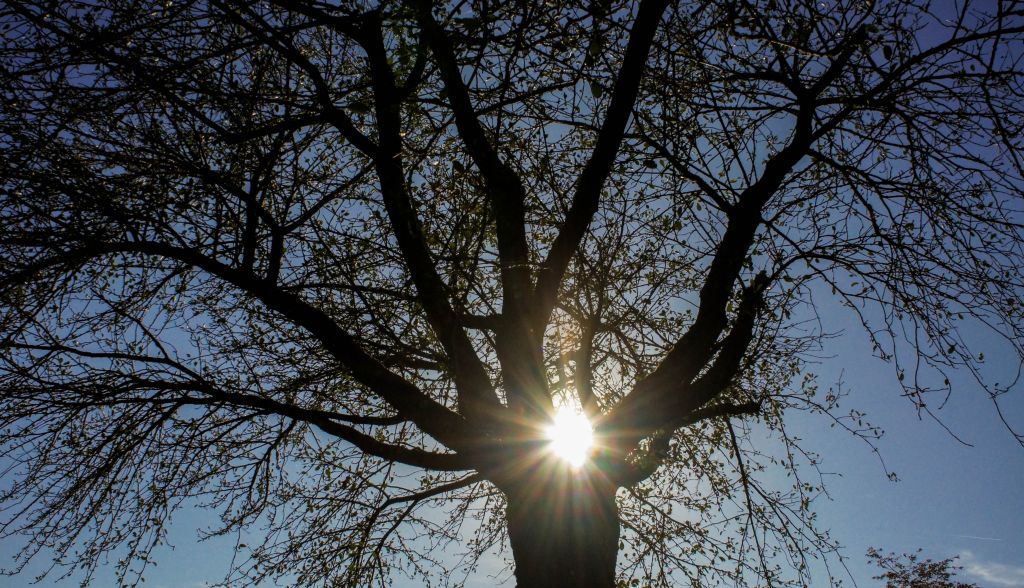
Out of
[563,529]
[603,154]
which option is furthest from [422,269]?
[563,529]

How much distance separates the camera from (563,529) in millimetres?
5594

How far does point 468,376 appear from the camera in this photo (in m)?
→ 6.04

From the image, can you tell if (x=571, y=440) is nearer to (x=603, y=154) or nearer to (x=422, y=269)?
(x=422, y=269)

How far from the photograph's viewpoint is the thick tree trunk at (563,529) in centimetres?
546

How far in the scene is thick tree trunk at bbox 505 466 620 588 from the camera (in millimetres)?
5465

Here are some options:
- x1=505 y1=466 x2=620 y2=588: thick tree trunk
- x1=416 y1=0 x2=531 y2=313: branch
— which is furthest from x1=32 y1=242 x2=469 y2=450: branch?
x1=416 y1=0 x2=531 y2=313: branch

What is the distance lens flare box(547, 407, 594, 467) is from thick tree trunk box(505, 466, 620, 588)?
0.18m

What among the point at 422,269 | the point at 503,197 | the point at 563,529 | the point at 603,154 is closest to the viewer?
the point at 563,529

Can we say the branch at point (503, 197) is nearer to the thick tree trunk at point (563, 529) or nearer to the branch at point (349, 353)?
the branch at point (349, 353)

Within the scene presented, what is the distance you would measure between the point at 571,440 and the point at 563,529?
3.25 ft

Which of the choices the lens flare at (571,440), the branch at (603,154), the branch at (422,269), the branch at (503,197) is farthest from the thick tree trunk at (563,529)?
the branch at (503,197)

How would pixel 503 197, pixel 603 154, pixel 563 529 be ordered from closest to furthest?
pixel 563 529 < pixel 603 154 < pixel 503 197

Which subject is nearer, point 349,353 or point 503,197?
point 349,353

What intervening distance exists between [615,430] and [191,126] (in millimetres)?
5306
